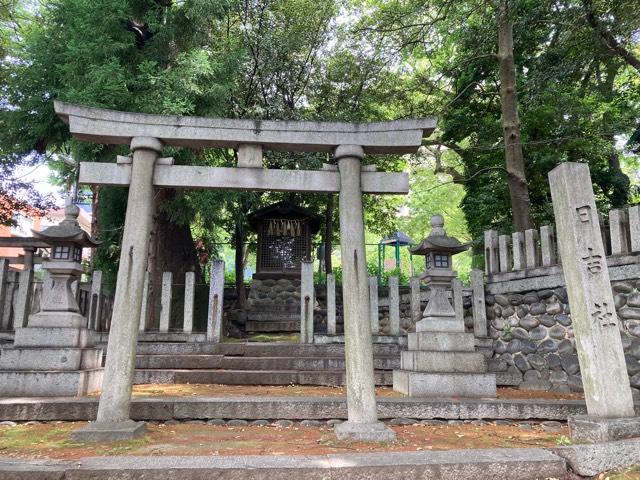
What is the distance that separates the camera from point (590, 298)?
4.22m

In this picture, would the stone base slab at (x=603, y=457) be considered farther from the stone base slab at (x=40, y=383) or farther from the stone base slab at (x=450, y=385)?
the stone base slab at (x=40, y=383)

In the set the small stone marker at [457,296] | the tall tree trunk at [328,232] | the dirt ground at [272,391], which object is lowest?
the dirt ground at [272,391]

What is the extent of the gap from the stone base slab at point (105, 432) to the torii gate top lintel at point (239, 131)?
10.5 ft

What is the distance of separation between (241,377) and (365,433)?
11.2 feet

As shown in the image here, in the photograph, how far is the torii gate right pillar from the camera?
4512 mm

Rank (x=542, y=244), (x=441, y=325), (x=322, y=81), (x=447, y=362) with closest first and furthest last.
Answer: (x=447, y=362), (x=441, y=325), (x=542, y=244), (x=322, y=81)

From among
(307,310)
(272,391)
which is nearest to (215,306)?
(307,310)

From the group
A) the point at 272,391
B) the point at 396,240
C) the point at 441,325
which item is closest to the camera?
the point at 272,391

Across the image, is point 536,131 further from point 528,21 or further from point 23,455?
point 23,455

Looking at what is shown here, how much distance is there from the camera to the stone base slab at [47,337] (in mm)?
6328

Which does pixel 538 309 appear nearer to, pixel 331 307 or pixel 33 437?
pixel 331 307

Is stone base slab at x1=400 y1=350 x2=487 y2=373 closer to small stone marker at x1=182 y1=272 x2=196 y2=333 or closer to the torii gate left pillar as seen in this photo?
the torii gate left pillar

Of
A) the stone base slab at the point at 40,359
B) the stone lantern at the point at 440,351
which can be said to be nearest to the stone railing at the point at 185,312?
the stone base slab at the point at 40,359

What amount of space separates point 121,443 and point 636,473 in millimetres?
4466
